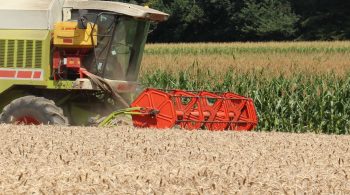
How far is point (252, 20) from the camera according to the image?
58.5m

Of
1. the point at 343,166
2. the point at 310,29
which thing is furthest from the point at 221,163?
the point at 310,29

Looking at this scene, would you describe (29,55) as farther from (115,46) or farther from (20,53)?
(115,46)

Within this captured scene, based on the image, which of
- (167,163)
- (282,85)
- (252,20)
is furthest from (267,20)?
(167,163)

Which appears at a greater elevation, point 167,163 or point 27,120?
point 167,163

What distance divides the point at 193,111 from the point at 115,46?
158 cm

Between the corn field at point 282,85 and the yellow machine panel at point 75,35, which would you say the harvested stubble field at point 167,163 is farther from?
the corn field at point 282,85

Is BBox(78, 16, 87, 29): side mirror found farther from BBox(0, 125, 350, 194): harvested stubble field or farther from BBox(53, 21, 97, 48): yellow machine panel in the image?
BBox(0, 125, 350, 194): harvested stubble field

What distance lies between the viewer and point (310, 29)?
56.8 meters

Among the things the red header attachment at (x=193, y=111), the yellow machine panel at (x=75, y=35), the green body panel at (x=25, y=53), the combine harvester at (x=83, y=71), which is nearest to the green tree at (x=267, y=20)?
the combine harvester at (x=83, y=71)

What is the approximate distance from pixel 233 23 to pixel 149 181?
5511 centimetres

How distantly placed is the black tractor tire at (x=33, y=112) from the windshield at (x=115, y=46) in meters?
1.01

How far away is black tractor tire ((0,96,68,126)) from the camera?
11883 millimetres

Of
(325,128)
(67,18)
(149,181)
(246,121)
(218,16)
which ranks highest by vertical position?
(149,181)

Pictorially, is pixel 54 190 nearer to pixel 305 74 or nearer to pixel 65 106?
pixel 65 106
